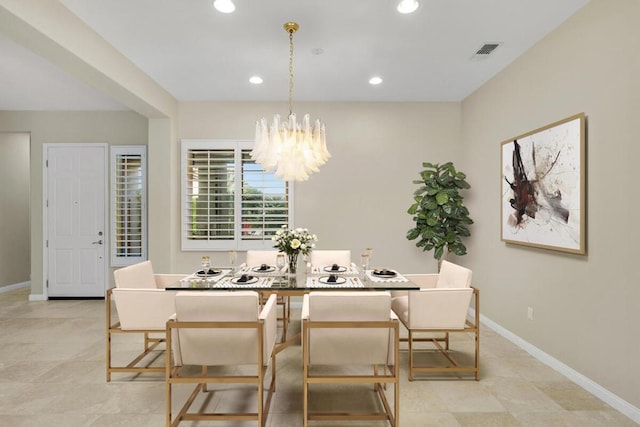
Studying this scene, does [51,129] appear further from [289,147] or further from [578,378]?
[578,378]

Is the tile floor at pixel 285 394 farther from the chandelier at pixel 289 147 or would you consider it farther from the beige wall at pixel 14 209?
the beige wall at pixel 14 209

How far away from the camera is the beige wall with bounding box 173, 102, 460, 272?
5.17m

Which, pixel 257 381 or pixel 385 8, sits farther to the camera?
pixel 385 8

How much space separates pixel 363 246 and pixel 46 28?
410 cm

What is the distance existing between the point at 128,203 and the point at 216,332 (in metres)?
4.10

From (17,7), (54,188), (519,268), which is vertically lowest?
(519,268)

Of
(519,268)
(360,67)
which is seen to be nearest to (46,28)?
(360,67)

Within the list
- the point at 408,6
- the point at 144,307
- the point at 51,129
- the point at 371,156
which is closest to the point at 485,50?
the point at 408,6

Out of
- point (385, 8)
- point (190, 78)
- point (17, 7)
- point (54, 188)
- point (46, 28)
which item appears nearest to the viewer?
point (17, 7)

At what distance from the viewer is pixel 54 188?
5562mm

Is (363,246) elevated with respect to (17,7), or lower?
lower

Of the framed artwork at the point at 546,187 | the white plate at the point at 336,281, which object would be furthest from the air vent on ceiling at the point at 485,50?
the white plate at the point at 336,281

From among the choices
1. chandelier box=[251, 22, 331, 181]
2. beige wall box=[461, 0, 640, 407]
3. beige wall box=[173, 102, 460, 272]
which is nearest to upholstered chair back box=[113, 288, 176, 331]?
chandelier box=[251, 22, 331, 181]

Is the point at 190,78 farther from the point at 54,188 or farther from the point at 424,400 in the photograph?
the point at 424,400
